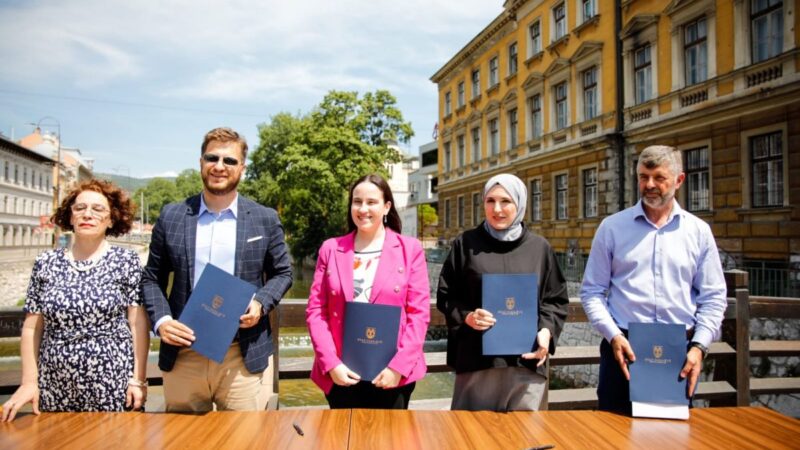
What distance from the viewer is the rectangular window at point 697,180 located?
45.8 feet

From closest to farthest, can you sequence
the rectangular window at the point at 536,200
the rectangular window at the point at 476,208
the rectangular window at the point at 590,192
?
the rectangular window at the point at 590,192 < the rectangular window at the point at 536,200 < the rectangular window at the point at 476,208

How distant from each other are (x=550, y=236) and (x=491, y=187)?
1937 cm

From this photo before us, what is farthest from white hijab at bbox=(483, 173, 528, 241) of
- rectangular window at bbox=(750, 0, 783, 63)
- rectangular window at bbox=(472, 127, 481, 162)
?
rectangular window at bbox=(472, 127, 481, 162)

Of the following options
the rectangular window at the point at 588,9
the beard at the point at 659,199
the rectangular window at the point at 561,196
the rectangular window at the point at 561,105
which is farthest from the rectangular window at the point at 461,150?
the beard at the point at 659,199

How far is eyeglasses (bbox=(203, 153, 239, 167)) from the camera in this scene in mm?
2467

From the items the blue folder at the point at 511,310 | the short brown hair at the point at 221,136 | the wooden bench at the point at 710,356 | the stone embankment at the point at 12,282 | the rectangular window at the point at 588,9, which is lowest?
the stone embankment at the point at 12,282

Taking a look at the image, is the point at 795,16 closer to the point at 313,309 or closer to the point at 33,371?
the point at 313,309

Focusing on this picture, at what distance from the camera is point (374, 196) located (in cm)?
260

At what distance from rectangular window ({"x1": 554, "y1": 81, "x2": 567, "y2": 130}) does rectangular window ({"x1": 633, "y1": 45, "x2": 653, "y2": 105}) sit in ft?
13.6

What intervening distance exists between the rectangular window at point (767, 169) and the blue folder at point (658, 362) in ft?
39.8

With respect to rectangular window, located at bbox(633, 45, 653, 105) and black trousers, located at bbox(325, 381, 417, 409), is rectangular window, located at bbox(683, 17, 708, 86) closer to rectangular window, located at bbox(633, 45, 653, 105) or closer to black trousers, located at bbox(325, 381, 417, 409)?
rectangular window, located at bbox(633, 45, 653, 105)

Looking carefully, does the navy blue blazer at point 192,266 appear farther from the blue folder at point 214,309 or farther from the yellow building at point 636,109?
the yellow building at point 636,109

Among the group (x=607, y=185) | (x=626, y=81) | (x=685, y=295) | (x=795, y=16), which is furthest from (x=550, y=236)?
(x=685, y=295)

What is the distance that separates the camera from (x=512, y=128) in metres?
25.1
